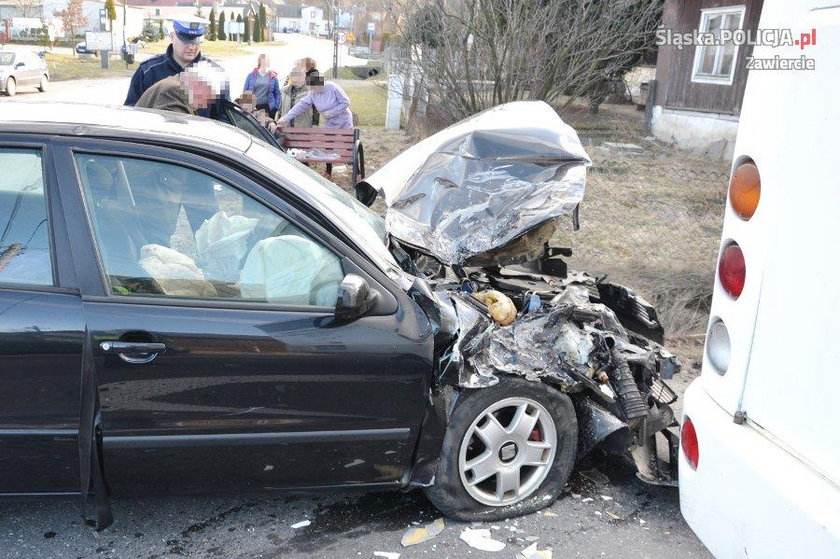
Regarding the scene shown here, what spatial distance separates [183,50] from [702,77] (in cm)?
1282

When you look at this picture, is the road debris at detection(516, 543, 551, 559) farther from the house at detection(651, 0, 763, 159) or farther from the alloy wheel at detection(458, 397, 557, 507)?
the house at detection(651, 0, 763, 159)

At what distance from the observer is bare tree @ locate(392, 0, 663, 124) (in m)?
10.7

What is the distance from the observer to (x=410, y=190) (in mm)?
4176

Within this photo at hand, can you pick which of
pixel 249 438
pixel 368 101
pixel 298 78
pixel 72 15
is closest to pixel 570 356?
pixel 249 438

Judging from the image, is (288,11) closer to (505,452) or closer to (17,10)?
(17,10)

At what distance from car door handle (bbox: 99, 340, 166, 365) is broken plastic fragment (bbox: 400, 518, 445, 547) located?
4.21ft

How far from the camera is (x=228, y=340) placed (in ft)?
8.96

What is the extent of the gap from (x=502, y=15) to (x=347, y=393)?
9210 millimetres

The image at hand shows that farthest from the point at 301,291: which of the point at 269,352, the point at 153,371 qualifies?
the point at 153,371

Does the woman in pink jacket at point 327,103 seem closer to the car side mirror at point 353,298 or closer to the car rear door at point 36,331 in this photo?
the car rear door at point 36,331

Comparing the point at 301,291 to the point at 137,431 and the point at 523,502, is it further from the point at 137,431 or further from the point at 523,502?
the point at 523,502

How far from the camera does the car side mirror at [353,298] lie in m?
2.72

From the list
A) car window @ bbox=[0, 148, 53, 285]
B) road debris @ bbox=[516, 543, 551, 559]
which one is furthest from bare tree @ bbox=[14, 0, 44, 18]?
road debris @ bbox=[516, 543, 551, 559]

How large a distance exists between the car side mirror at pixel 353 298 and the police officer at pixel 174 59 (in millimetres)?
3765
